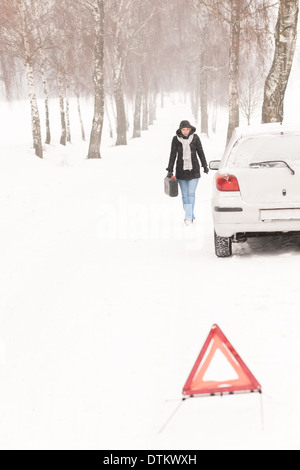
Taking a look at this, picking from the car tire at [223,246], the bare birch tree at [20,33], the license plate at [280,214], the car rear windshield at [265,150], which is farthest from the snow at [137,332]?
the bare birch tree at [20,33]

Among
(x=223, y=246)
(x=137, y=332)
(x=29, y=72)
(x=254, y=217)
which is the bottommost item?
(x=223, y=246)

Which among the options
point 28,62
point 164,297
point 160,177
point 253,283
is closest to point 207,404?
point 164,297

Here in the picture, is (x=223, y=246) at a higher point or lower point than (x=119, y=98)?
higher

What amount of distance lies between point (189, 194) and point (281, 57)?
5.26 metres

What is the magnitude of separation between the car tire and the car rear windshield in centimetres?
94

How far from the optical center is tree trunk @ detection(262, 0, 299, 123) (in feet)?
38.3

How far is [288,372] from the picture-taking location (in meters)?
3.42

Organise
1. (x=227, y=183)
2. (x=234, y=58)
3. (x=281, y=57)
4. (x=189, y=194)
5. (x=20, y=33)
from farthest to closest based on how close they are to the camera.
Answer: (x=20, y=33) → (x=234, y=58) → (x=281, y=57) → (x=189, y=194) → (x=227, y=183)

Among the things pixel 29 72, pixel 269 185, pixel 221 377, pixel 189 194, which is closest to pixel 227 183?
pixel 269 185

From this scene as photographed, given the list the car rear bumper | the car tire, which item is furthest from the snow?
the car rear bumper

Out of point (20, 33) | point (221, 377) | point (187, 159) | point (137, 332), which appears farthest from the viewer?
point (20, 33)

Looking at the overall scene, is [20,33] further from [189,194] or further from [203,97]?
[203,97]

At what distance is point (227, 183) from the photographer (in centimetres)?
641

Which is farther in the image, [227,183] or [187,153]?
[187,153]
